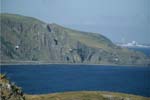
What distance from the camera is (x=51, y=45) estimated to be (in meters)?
55.9

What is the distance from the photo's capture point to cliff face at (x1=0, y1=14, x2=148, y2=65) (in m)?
51.0

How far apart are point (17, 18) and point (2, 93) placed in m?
49.6

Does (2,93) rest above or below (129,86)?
above

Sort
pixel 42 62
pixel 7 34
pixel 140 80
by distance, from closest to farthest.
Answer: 1. pixel 140 80
2. pixel 42 62
3. pixel 7 34

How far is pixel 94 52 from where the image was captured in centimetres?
5506

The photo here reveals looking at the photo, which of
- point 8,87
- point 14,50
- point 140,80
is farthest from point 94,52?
point 8,87

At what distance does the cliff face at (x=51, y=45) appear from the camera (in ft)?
167

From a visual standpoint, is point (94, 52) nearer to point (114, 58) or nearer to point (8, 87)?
point (114, 58)

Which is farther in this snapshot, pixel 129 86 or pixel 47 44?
pixel 47 44

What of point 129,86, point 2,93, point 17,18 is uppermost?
point 17,18

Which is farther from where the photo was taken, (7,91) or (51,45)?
(51,45)

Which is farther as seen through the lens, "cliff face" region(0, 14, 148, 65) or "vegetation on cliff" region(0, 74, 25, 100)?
"cliff face" region(0, 14, 148, 65)

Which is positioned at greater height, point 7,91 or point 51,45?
point 51,45

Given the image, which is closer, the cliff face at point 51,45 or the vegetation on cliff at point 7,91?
the vegetation on cliff at point 7,91
